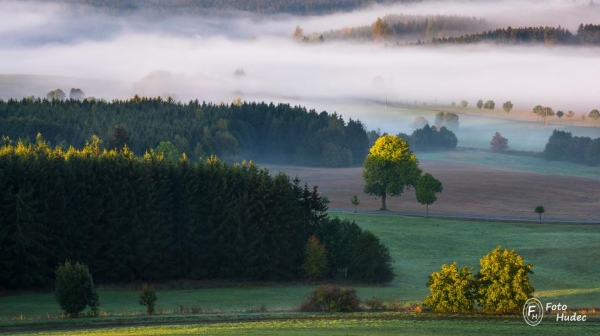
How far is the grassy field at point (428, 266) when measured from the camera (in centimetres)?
6906

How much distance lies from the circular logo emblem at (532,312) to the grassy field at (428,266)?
10.1 m

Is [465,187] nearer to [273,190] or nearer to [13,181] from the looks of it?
[273,190]

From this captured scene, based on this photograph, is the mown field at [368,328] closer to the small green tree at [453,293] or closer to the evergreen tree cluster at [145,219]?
the small green tree at [453,293]

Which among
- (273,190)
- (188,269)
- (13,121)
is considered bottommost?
(188,269)

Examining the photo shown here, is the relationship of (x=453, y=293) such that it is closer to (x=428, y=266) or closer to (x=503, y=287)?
(x=503, y=287)

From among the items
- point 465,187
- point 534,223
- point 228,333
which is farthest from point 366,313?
point 465,187

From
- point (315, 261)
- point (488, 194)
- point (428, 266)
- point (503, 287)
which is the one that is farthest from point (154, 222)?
point (488, 194)

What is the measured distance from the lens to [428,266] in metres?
93.6

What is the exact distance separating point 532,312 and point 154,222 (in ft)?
143

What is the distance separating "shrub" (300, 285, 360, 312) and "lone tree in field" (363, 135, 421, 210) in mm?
81210

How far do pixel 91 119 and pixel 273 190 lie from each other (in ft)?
346

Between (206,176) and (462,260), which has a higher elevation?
(206,176)

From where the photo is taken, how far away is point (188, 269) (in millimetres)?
87750

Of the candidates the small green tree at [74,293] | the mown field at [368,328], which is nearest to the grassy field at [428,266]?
the small green tree at [74,293]
